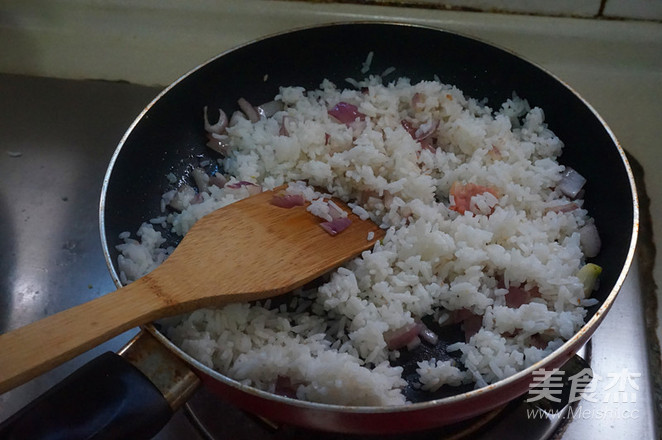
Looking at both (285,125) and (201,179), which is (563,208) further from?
(201,179)

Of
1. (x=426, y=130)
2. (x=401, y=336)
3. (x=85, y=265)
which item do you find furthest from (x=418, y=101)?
(x=85, y=265)

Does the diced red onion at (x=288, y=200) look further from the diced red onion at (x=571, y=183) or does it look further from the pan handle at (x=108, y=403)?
the diced red onion at (x=571, y=183)

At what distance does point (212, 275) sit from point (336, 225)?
0.86ft

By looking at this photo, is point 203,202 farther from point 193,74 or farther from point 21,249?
point 21,249

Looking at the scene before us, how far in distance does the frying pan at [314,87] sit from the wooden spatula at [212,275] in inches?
1.9

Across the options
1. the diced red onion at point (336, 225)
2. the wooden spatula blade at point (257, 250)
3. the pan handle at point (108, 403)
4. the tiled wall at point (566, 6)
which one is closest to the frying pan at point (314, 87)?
the pan handle at point (108, 403)

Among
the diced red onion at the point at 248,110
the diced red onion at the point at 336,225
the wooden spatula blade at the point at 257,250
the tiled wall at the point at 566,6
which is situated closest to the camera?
the wooden spatula blade at the point at 257,250

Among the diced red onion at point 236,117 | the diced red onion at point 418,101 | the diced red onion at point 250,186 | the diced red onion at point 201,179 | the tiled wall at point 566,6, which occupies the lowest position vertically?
the diced red onion at point 201,179

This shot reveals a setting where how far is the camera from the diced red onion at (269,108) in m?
1.37

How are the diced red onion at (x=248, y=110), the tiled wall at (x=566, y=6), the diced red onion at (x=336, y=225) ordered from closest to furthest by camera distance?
the diced red onion at (x=336, y=225), the diced red onion at (x=248, y=110), the tiled wall at (x=566, y=6)

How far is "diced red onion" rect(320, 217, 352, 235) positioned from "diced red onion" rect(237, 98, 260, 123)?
1.23ft

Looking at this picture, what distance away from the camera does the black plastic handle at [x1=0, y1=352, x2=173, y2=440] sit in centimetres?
74

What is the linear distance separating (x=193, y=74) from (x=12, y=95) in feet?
1.99

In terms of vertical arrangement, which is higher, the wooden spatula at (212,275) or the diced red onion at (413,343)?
the wooden spatula at (212,275)
